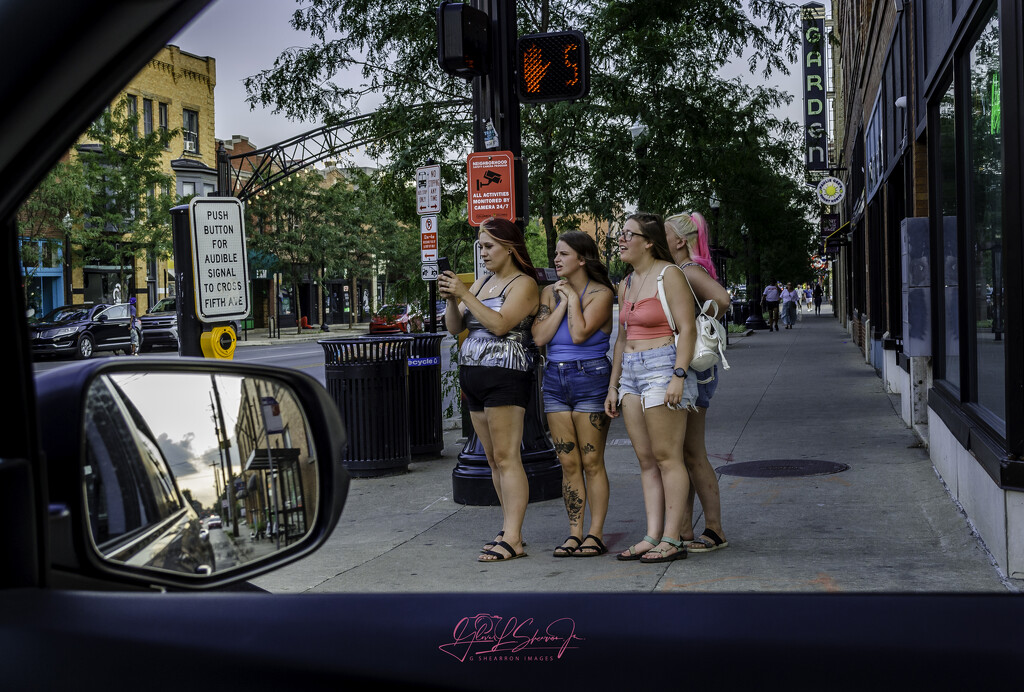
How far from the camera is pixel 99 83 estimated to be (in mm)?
1061

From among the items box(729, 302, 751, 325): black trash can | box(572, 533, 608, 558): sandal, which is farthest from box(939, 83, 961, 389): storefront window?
box(729, 302, 751, 325): black trash can

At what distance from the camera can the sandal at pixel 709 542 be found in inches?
229

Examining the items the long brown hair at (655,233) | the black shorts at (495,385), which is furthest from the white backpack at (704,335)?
the black shorts at (495,385)

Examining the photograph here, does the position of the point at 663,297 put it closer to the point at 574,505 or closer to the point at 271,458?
the point at 574,505

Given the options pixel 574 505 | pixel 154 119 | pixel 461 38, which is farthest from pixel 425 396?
pixel 154 119

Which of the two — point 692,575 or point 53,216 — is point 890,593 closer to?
point 53,216

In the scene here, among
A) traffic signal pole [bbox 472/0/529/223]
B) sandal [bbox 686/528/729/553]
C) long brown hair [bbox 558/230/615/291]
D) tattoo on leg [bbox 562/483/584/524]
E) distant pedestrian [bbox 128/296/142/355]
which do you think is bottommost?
sandal [bbox 686/528/729/553]

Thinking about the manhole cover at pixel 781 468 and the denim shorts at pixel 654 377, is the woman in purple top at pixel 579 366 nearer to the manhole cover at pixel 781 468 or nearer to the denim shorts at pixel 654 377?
the denim shorts at pixel 654 377

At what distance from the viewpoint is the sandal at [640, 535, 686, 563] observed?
5512 millimetres

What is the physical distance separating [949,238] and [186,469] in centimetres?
773

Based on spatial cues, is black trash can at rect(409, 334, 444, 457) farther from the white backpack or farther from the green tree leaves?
the green tree leaves

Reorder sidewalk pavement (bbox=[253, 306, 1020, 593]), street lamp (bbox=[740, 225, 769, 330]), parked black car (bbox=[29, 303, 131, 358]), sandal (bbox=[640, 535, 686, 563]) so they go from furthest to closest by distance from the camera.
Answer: street lamp (bbox=[740, 225, 769, 330]) → sandal (bbox=[640, 535, 686, 563]) → sidewalk pavement (bbox=[253, 306, 1020, 593]) → parked black car (bbox=[29, 303, 131, 358])

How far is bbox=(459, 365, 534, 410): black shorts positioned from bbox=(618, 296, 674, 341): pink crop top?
2.04 ft

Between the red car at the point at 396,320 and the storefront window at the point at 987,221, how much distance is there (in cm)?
476
